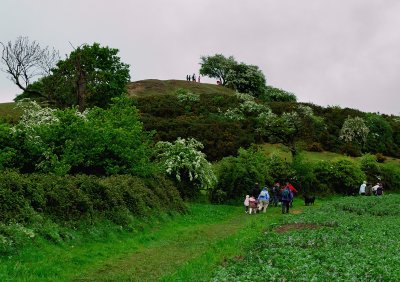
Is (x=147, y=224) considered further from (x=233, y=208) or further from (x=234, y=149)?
(x=234, y=149)

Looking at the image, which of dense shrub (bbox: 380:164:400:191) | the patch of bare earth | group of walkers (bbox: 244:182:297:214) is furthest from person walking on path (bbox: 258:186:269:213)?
dense shrub (bbox: 380:164:400:191)

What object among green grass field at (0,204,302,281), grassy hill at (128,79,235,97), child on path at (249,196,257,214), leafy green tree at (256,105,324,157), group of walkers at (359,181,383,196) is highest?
grassy hill at (128,79,235,97)

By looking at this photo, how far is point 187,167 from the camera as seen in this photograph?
1714 inches

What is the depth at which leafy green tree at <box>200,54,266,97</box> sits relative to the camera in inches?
5650

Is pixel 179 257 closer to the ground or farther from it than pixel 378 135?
closer to the ground

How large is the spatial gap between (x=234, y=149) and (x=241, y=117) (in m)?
20.2

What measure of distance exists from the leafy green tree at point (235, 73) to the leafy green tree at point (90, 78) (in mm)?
69731

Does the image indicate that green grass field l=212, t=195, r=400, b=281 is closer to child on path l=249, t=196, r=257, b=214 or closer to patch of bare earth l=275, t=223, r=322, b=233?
patch of bare earth l=275, t=223, r=322, b=233

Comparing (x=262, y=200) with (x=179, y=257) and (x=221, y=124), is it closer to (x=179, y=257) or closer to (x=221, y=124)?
(x=179, y=257)

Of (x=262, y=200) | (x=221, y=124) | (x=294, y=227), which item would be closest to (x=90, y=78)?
(x=221, y=124)

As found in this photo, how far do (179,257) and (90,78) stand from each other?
2220 inches

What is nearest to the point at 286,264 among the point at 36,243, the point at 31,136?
the point at 36,243

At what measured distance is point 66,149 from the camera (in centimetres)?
3058

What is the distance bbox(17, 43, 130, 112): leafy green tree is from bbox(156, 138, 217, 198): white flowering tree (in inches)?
1042
